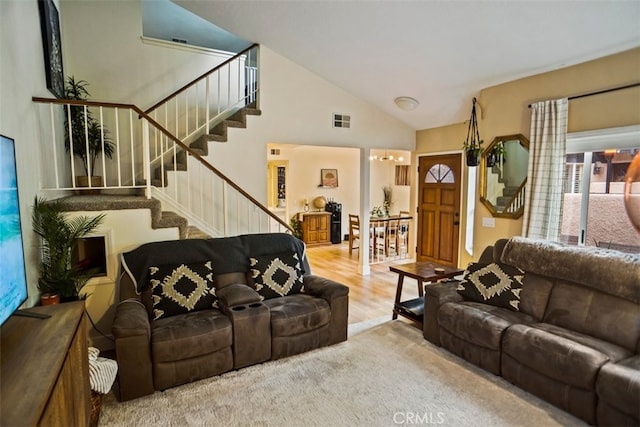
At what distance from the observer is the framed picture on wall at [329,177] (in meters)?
8.94

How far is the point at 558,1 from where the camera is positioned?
2.77 metres

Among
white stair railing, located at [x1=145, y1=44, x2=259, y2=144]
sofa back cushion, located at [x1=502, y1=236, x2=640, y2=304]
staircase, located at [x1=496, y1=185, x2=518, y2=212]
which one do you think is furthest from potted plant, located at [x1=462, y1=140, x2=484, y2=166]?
white stair railing, located at [x1=145, y1=44, x2=259, y2=144]

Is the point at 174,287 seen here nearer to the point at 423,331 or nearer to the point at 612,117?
the point at 423,331

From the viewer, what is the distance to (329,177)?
9023 mm

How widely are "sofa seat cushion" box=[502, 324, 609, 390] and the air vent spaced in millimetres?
3765

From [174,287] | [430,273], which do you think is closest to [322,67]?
[430,273]

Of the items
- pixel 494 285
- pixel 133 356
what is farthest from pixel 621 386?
pixel 133 356

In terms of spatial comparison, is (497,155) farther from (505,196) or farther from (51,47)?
(51,47)

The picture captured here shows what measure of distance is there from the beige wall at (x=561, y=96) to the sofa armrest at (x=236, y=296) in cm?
312

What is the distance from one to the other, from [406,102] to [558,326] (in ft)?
11.5

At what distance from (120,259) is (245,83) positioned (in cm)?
332

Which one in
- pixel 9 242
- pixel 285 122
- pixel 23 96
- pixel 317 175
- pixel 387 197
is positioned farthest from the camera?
pixel 387 197

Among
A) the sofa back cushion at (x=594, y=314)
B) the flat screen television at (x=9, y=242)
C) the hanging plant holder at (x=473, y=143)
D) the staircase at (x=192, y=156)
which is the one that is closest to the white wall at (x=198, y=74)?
the staircase at (x=192, y=156)

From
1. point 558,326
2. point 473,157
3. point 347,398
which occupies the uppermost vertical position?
point 473,157
